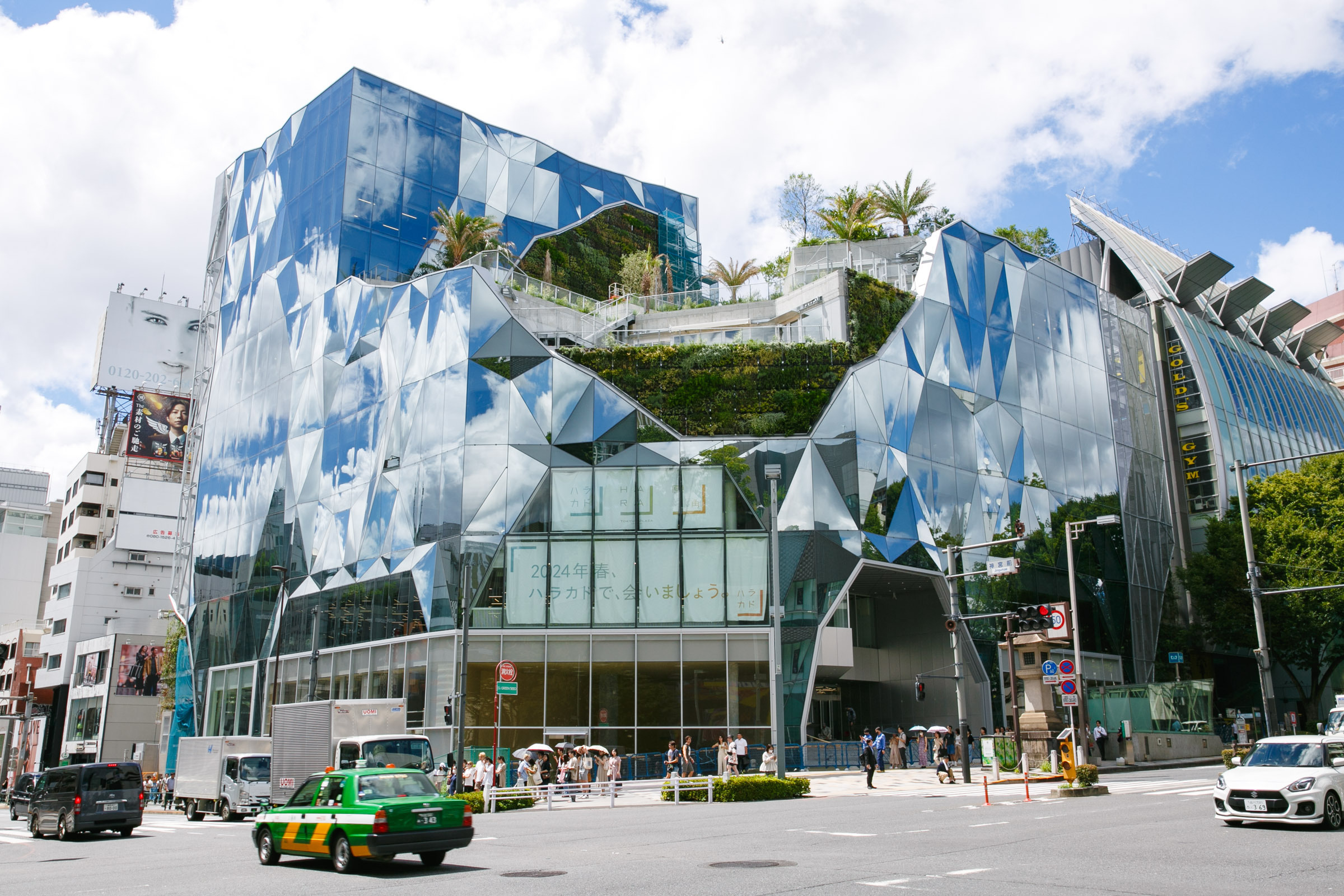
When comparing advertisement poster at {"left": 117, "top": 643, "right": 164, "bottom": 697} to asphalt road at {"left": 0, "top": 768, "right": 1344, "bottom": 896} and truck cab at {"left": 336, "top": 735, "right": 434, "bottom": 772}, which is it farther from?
asphalt road at {"left": 0, "top": 768, "right": 1344, "bottom": 896}

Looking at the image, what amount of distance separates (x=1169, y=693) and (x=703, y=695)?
64.7 feet

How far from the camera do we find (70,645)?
296ft

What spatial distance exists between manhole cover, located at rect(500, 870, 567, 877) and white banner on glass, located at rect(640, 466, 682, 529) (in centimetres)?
2940

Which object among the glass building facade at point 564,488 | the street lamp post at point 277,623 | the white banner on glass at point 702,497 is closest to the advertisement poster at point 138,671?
the glass building facade at point 564,488

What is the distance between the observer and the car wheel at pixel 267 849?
16.4 metres

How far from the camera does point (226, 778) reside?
110 feet

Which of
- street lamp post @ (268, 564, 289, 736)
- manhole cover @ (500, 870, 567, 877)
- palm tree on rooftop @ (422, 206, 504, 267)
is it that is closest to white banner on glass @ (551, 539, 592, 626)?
street lamp post @ (268, 564, 289, 736)

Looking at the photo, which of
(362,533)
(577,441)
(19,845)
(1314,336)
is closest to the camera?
(19,845)

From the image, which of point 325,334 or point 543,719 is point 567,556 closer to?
point 543,719

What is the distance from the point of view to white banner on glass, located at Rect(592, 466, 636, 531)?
43438 mm

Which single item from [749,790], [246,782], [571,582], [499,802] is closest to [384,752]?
[499,802]

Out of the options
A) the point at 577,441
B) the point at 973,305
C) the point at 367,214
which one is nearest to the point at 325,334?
the point at 367,214

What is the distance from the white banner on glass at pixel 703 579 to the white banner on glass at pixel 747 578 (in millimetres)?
432

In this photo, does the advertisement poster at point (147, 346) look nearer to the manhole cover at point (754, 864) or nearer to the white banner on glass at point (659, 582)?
the white banner on glass at point (659, 582)
